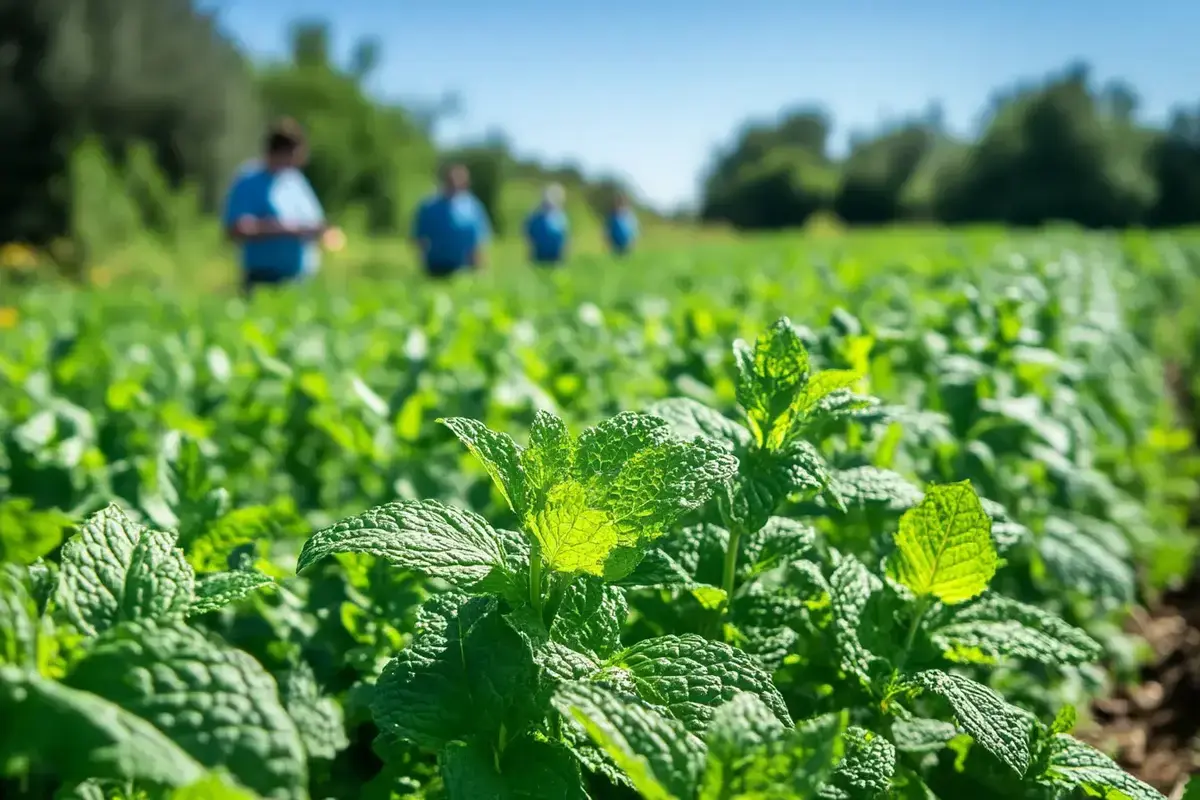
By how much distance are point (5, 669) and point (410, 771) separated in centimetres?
74

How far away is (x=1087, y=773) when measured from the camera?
123 cm

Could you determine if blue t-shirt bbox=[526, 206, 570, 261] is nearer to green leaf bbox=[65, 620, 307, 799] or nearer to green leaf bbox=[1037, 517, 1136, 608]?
green leaf bbox=[1037, 517, 1136, 608]

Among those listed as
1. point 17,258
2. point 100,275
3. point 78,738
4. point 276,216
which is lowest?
point 100,275

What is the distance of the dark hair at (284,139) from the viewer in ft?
25.2

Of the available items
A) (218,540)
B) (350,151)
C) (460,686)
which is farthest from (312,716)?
(350,151)

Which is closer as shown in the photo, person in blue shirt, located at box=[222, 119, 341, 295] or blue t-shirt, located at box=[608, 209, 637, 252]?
person in blue shirt, located at box=[222, 119, 341, 295]

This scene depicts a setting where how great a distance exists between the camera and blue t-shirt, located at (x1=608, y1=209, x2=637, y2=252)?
22891 mm

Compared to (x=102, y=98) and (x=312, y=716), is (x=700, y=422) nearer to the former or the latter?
(x=312, y=716)

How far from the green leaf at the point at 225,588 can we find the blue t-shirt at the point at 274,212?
7074 mm

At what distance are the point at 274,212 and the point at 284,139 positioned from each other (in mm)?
584

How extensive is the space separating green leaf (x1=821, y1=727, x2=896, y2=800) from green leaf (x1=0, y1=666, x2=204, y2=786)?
719mm

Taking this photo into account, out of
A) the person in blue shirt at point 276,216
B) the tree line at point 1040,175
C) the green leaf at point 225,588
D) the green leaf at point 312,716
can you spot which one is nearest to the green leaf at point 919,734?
the green leaf at point 312,716

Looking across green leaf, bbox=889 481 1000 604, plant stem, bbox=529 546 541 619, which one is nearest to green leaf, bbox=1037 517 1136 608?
green leaf, bbox=889 481 1000 604

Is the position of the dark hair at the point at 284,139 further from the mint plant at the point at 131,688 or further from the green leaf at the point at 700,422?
the mint plant at the point at 131,688
